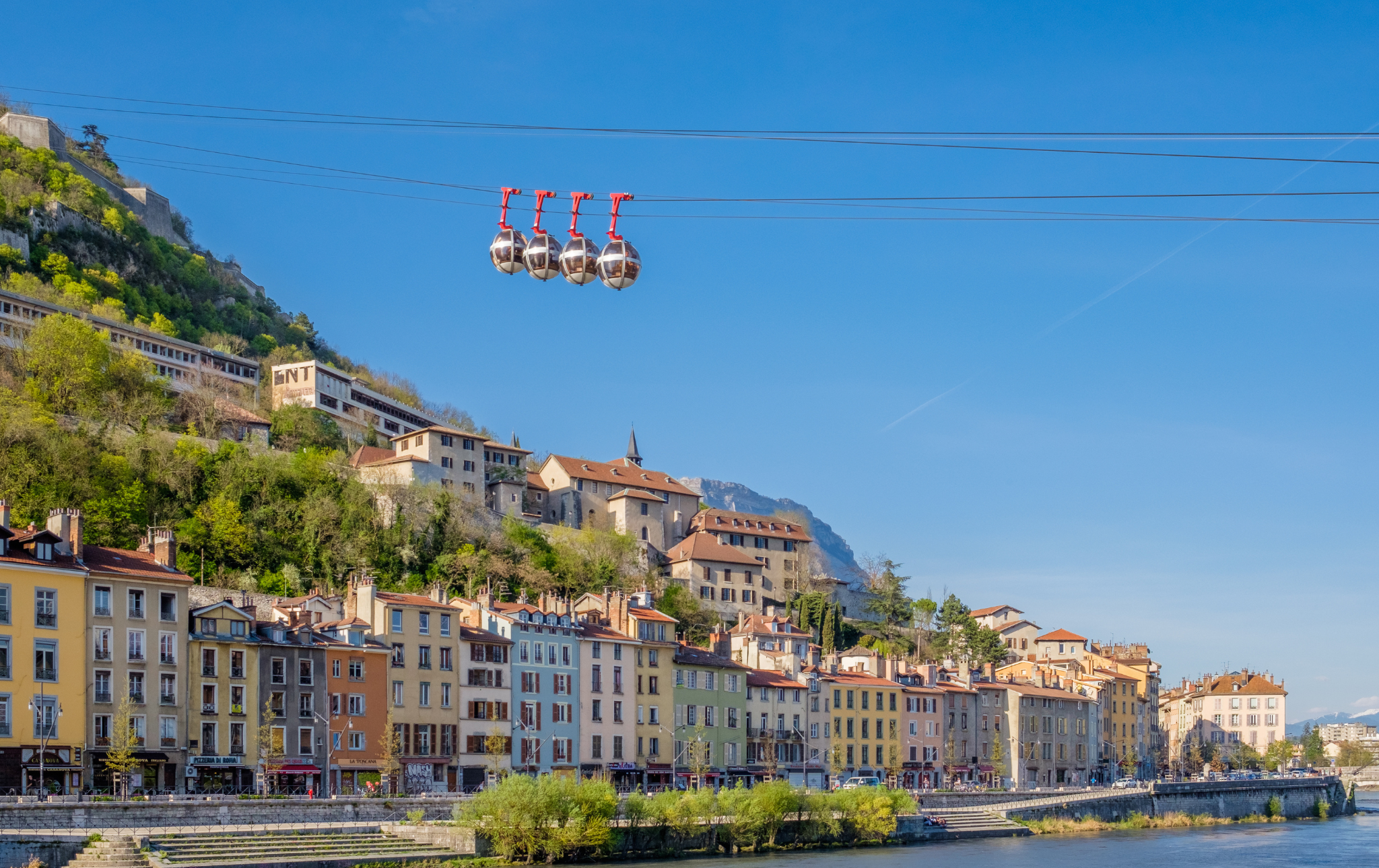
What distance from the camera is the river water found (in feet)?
192

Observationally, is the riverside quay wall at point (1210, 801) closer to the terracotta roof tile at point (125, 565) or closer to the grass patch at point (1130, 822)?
the grass patch at point (1130, 822)

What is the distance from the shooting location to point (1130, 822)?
8694 centimetres

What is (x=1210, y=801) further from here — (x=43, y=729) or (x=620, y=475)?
(x=43, y=729)

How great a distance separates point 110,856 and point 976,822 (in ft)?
145

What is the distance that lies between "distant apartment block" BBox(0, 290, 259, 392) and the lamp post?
49.7 meters

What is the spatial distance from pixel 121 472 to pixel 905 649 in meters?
54.8

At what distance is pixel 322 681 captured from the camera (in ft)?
206

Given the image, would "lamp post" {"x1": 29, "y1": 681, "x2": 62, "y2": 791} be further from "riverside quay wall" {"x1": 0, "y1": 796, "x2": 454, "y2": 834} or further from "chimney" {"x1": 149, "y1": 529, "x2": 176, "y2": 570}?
"chimney" {"x1": 149, "y1": 529, "x2": 176, "y2": 570}

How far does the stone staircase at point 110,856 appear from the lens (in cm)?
4309

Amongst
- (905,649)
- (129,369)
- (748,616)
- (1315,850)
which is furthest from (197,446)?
(1315,850)

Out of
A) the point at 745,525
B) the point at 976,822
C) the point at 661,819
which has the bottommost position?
the point at 976,822

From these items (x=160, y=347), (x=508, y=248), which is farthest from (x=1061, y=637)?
(x=508, y=248)

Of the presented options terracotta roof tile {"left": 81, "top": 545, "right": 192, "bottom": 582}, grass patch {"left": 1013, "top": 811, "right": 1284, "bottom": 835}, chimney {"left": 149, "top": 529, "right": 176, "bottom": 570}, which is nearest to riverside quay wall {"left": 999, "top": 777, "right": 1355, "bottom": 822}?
grass patch {"left": 1013, "top": 811, "right": 1284, "bottom": 835}

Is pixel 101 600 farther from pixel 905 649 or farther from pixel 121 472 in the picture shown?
pixel 905 649
